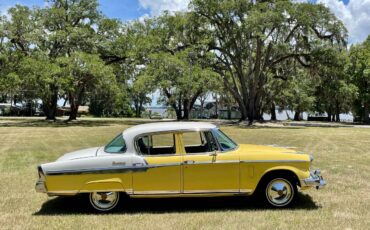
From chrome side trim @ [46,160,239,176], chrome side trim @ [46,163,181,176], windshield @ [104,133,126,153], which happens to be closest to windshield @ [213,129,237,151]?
chrome side trim @ [46,160,239,176]

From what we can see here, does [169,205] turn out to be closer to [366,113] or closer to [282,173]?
[282,173]

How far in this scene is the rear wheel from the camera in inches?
281

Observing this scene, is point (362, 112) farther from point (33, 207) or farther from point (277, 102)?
point (33, 207)

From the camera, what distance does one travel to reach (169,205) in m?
7.49

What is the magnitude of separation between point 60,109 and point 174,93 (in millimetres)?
53296

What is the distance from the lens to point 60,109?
Result: 84.2 meters

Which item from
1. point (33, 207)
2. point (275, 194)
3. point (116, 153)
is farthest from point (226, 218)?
point (33, 207)

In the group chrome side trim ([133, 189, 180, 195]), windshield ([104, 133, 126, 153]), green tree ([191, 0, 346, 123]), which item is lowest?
chrome side trim ([133, 189, 180, 195])

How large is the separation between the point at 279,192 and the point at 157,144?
7.34 feet

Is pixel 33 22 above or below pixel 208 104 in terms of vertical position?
above

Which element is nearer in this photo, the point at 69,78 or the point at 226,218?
the point at 226,218

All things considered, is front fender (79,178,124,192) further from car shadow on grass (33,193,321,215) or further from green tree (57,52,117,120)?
green tree (57,52,117,120)

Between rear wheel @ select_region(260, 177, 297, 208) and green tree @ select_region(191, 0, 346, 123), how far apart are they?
2715cm

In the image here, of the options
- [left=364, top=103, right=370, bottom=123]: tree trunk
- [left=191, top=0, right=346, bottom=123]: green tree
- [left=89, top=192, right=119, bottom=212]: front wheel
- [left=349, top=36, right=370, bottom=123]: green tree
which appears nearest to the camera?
[left=89, top=192, right=119, bottom=212]: front wheel
